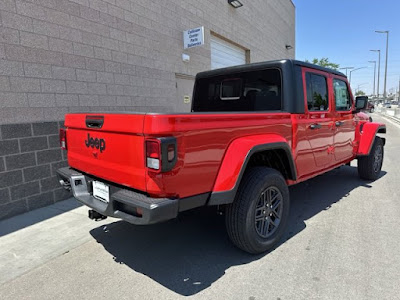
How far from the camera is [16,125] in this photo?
418 cm

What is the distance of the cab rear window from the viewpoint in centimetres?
365

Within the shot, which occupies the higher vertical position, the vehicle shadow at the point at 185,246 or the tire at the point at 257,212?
the tire at the point at 257,212

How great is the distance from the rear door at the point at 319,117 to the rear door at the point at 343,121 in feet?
0.75

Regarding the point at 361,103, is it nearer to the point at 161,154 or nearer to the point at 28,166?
the point at 161,154

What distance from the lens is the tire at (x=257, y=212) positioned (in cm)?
279

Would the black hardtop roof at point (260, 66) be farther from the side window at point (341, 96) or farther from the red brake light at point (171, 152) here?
the red brake light at point (171, 152)

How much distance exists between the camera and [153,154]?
2.16 metres

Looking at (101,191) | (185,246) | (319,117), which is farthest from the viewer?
(319,117)

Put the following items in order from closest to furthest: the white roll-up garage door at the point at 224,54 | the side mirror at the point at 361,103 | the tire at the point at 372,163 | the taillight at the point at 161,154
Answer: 1. the taillight at the point at 161,154
2. the side mirror at the point at 361,103
3. the tire at the point at 372,163
4. the white roll-up garage door at the point at 224,54

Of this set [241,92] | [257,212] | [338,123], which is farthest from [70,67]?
[338,123]

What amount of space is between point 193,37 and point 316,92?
15.2ft

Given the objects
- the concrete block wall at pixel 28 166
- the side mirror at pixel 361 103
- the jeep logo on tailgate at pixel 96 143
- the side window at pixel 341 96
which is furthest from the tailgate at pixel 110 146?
the side mirror at pixel 361 103

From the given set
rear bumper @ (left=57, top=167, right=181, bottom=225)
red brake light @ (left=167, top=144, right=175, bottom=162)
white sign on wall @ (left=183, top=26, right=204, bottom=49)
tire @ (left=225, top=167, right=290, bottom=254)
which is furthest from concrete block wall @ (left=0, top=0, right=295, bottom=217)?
tire @ (left=225, top=167, right=290, bottom=254)

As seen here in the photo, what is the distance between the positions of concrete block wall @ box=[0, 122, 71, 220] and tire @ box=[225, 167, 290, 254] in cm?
325
